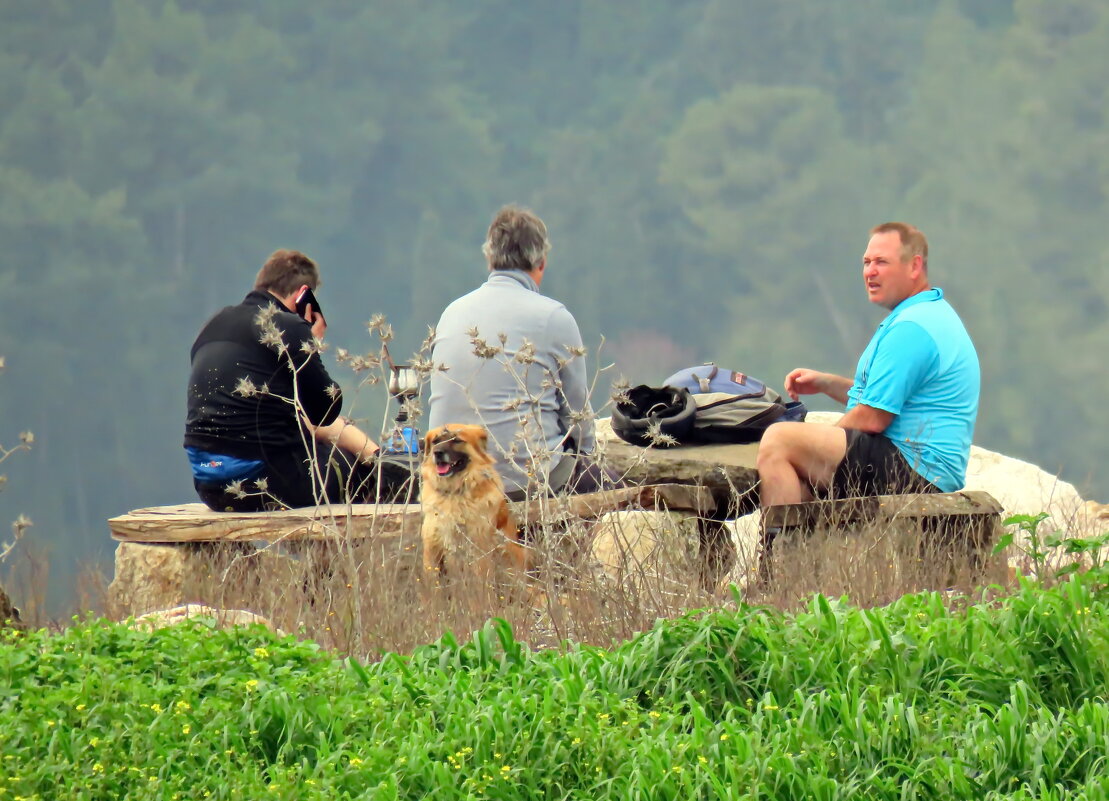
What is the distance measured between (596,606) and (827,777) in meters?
1.69

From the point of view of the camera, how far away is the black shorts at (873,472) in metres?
6.17

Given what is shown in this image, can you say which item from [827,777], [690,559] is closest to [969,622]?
[827,777]

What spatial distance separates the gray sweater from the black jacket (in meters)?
0.71

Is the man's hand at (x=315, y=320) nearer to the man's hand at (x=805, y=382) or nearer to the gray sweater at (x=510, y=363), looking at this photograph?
the gray sweater at (x=510, y=363)

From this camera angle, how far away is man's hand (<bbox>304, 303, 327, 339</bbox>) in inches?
272

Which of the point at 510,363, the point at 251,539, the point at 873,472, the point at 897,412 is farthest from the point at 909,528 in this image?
the point at 251,539

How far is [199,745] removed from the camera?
3.56 m

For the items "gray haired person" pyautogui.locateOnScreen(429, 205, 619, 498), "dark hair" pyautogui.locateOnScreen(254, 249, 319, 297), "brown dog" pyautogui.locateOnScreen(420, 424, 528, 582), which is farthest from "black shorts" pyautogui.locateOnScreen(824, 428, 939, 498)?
"dark hair" pyautogui.locateOnScreen(254, 249, 319, 297)

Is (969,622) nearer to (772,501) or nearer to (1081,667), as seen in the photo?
(1081,667)

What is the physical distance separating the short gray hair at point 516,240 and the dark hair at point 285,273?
1.03 metres

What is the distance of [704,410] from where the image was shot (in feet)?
22.1

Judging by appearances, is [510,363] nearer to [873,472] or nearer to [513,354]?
[513,354]

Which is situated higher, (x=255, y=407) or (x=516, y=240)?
(x=516, y=240)

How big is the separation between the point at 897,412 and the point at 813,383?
590 mm
